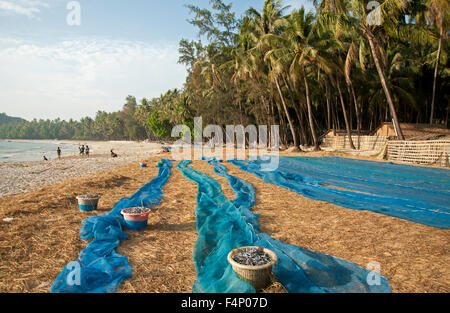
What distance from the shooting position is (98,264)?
3137 mm

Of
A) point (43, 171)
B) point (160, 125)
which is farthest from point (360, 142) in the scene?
point (160, 125)

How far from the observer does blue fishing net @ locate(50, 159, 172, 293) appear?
2.72 m

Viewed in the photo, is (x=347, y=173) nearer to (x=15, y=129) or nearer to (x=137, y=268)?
(x=137, y=268)

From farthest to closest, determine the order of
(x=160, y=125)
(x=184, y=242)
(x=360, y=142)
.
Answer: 1. (x=160, y=125)
2. (x=360, y=142)
3. (x=184, y=242)

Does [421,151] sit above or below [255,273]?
above

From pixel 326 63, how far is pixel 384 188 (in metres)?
13.1

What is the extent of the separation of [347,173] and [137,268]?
8229 millimetres

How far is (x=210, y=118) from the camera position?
108 ft

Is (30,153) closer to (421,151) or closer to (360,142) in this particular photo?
(360,142)

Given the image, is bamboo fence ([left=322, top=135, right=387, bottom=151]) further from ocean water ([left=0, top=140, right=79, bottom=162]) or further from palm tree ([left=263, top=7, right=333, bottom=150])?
ocean water ([left=0, top=140, right=79, bottom=162])

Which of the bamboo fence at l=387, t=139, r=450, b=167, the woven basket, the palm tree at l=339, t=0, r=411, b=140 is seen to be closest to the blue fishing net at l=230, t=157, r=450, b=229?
the bamboo fence at l=387, t=139, r=450, b=167

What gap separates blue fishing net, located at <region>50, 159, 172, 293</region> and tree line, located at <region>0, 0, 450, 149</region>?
14186 millimetres

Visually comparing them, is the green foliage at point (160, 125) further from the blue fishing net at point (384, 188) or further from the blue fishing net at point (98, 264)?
the blue fishing net at point (98, 264)

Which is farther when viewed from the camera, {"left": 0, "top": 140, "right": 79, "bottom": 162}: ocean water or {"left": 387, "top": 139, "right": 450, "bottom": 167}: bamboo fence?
{"left": 0, "top": 140, "right": 79, "bottom": 162}: ocean water
